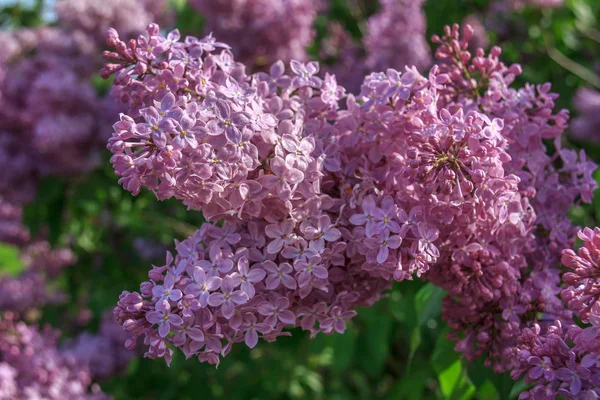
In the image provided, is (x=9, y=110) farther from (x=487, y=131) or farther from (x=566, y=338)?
(x=566, y=338)

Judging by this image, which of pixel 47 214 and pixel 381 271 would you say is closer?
pixel 381 271

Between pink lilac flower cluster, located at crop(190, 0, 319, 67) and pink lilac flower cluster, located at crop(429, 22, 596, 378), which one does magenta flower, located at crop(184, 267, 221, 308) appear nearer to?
pink lilac flower cluster, located at crop(429, 22, 596, 378)

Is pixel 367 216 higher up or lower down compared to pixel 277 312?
higher up

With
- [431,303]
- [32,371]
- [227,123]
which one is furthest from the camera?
[32,371]

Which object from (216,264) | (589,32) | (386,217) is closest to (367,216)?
(386,217)

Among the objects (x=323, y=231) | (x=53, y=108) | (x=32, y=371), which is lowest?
(x=32, y=371)

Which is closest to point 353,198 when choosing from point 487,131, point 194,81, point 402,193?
point 402,193

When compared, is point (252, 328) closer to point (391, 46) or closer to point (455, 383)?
point (455, 383)

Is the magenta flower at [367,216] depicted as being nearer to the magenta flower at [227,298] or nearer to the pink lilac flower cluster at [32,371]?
the magenta flower at [227,298]
